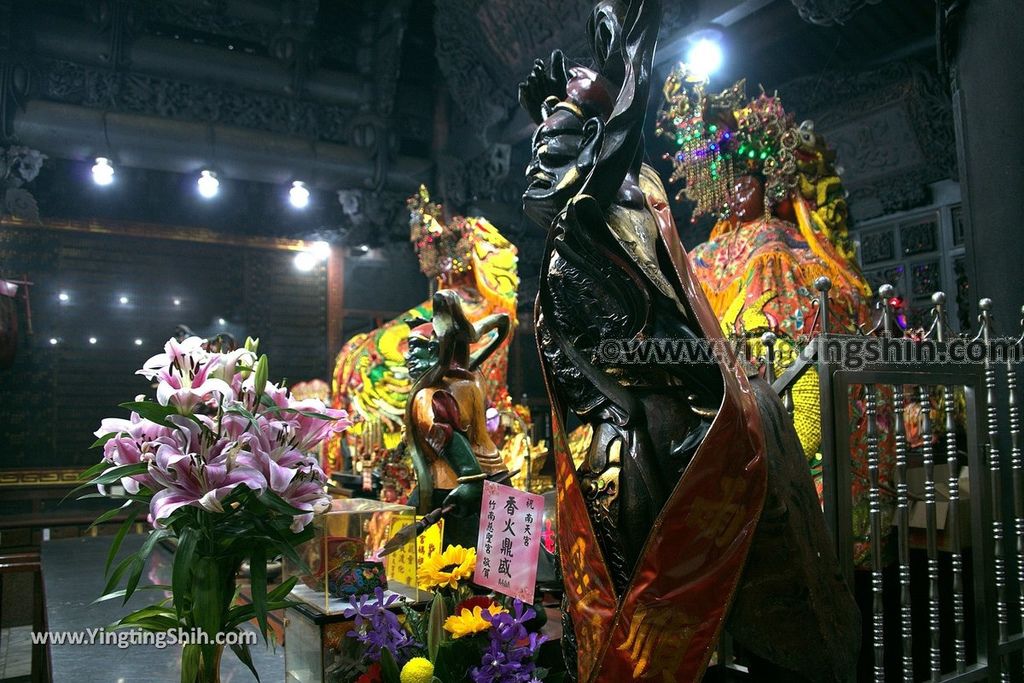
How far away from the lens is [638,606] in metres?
1.15

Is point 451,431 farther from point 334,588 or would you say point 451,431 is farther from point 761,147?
point 761,147

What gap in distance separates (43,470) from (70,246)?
162cm

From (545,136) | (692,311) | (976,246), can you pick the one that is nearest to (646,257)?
(692,311)

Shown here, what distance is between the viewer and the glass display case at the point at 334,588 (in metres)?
1.54

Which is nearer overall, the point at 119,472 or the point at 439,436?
the point at 119,472

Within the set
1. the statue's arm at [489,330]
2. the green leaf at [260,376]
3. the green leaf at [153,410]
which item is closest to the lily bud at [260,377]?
the green leaf at [260,376]

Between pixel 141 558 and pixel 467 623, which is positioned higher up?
pixel 141 558

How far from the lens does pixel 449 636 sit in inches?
53.1

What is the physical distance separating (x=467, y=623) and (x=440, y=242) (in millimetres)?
3038

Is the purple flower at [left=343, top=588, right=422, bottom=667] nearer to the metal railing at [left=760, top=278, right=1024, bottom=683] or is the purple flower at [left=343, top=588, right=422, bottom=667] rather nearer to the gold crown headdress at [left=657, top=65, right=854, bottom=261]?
the metal railing at [left=760, top=278, right=1024, bottom=683]

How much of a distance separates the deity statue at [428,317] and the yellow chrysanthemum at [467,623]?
2234mm

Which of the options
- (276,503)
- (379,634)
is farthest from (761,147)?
(276,503)

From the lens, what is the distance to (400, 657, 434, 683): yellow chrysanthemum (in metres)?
1.30

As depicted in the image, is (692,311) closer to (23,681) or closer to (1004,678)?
(1004,678)
